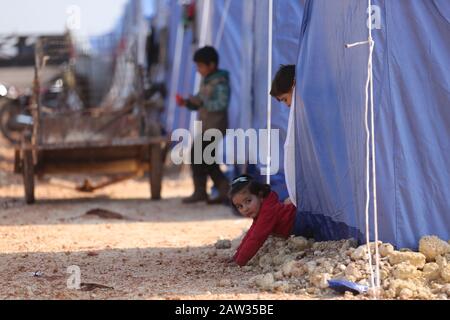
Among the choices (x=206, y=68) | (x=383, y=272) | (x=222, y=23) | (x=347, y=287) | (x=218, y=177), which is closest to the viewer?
(x=347, y=287)

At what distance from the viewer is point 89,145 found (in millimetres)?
9359

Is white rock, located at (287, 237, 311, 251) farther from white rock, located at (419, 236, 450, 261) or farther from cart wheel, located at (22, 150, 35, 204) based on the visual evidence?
cart wheel, located at (22, 150, 35, 204)

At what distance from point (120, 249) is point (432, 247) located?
2.53 meters

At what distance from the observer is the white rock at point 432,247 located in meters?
4.82

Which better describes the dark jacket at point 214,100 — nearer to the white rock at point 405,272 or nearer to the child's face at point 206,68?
the child's face at point 206,68

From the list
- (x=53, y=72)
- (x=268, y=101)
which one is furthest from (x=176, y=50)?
(x=268, y=101)

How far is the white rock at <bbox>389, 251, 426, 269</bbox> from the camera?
4.77m

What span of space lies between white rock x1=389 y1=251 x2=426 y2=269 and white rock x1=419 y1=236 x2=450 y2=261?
6 centimetres

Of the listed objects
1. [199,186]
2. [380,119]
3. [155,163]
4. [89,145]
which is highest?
[380,119]

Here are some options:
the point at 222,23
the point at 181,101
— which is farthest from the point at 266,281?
the point at 222,23

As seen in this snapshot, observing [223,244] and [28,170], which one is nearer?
[223,244]

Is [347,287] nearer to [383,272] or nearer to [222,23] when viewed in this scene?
[383,272]
